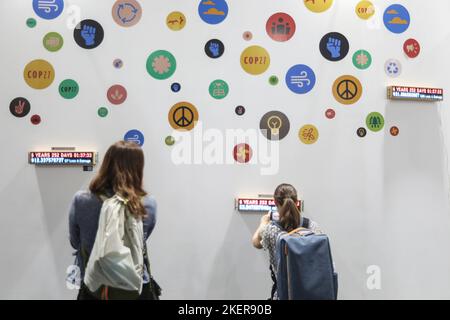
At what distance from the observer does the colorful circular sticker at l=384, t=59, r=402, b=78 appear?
3170mm

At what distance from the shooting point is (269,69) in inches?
121

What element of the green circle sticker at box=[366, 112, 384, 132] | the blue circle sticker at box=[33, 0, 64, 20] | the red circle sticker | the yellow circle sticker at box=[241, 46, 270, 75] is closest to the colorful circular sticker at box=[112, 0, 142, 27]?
the blue circle sticker at box=[33, 0, 64, 20]

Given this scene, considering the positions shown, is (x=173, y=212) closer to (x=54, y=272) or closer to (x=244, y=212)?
(x=244, y=212)

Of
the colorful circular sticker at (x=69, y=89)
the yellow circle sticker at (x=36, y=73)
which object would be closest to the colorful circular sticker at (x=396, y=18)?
the colorful circular sticker at (x=69, y=89)

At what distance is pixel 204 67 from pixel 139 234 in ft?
4.80

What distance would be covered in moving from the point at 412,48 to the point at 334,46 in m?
0.55

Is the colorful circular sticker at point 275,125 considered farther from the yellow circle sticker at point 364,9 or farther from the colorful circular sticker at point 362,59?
the yellow circle sticker at point 364,9

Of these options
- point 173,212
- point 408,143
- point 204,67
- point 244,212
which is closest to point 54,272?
point 173,212

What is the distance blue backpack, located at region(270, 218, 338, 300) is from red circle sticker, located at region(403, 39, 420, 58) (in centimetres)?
167

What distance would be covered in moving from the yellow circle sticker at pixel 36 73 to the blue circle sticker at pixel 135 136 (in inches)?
24.3

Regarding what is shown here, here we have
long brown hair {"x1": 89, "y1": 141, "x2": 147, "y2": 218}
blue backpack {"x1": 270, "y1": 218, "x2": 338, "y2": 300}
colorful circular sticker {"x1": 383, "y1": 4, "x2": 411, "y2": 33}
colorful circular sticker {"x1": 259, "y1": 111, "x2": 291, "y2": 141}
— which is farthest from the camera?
colorful circular sticker {"x1": 383, "y1": 4, "x2": 411, "y2": 33}

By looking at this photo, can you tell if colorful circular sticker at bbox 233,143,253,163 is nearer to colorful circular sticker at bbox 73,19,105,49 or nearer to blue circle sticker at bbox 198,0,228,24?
blue circle sticker at bbox 198,0,228,24

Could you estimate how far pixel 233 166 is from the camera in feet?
10.0

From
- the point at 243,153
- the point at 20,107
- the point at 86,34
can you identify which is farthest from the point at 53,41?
the point at 243,153
